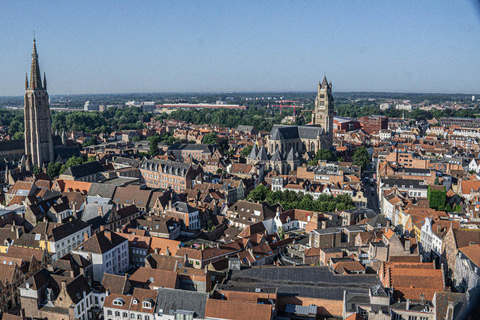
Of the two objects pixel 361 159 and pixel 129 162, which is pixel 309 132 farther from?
pixel 129 162

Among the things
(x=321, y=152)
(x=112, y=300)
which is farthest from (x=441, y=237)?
(x=321, y=152)

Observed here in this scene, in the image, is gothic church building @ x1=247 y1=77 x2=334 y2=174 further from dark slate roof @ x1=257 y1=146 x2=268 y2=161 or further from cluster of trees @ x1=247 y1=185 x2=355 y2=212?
cluster of trees @ x1=247 y1=185 x2=355 y2=212

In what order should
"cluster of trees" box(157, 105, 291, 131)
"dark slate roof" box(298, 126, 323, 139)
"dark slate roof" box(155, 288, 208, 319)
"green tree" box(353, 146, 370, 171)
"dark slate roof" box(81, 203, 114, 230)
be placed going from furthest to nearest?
"cluster of trees" box(157, 105, 291, 131), "dark slate roof" box(298, 126, 323, 139), "green tree" box(353, 146, 370, 171), "dark slate roof" box(81, 203, 114, 230), "dark slate roof" box(155, 288, 208, 319)

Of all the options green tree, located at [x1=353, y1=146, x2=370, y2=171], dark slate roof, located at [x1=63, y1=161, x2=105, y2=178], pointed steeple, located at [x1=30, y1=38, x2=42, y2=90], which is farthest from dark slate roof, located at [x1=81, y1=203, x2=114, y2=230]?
green tree, located at [x1=353, y1=146, x2=370, y2=171]

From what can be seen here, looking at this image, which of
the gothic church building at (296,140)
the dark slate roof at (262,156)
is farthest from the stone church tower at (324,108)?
the dark slate roof at (262,156)

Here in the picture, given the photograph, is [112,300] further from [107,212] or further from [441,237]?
[441,237]

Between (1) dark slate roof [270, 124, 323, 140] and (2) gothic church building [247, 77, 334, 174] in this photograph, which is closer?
(2) gothic church building [247, 77, 334, 174]

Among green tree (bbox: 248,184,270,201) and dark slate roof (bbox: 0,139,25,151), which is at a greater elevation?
dark slate roof (bbox: 0,139,25,151)
